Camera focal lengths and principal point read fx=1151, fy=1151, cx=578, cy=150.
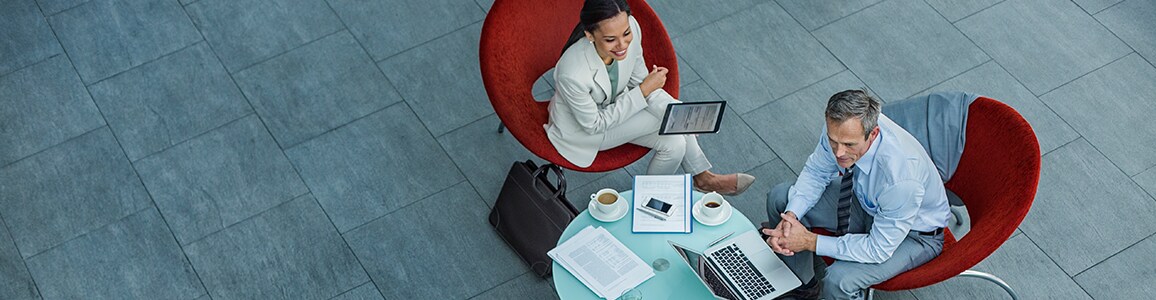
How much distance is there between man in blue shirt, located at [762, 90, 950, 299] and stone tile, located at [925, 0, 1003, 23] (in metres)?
1.61

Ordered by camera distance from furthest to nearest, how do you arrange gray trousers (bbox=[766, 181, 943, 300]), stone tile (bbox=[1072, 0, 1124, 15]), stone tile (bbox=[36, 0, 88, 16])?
stone tile (bbox=[36, 0, 88, 16]) < stone tile (bbox=[1072, 0, 1124, 15]) < gray trousers (bbox=[766, 181, 943, 300])

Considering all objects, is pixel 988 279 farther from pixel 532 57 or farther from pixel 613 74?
pixel 532 57

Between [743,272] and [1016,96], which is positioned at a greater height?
[743,272]

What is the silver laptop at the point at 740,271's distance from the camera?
3084mm

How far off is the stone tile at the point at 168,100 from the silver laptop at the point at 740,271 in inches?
85.7

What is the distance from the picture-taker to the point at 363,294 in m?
3.82

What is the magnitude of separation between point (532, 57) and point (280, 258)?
1.11m

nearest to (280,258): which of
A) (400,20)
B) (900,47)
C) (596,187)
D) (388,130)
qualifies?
(388,130)

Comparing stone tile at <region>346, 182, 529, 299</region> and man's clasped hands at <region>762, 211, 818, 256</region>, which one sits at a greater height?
man's clasped hands at <region>762, 211, 818, 256</region>

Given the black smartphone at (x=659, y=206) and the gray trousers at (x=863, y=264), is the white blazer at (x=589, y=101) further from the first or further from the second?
the gray trousers at (x=863, y=264)

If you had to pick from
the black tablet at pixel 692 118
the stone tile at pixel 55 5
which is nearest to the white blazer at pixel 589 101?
the black tablet at pixel 692 118

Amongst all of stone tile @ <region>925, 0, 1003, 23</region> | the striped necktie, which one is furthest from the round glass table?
stone tile @ <region>925, 0, 1003, 23</region>

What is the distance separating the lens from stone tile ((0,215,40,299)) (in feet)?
12.8

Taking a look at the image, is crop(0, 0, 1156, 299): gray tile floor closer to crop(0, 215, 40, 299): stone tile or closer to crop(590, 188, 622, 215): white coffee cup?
crop(0, 215, 40, 299): stone tile
